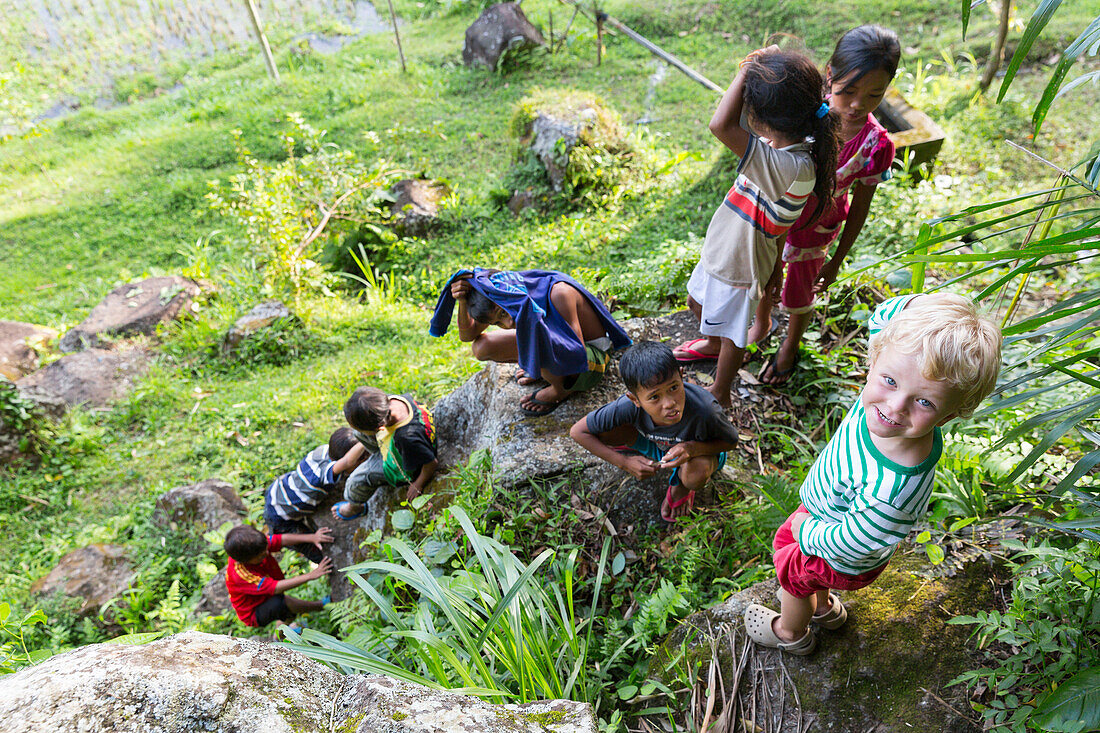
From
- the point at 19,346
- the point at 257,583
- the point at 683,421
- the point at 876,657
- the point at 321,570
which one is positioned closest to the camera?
the point at 876,657

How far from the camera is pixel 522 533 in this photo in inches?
103

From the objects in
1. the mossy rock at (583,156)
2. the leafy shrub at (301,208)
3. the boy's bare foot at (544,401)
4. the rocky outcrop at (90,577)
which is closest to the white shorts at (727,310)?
the boy's bare foot at (544,401)

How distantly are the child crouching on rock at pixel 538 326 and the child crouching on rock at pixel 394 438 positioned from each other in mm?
515

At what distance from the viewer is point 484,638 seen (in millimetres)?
1791

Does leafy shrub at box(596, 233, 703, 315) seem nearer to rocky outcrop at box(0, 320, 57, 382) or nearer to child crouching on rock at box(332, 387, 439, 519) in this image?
child crouching on rock at box(332, 387, 439, 519)

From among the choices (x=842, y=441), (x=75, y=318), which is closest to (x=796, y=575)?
(x=842, y=441)

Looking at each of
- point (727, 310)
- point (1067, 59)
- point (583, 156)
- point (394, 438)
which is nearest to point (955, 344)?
point (1067, 59)

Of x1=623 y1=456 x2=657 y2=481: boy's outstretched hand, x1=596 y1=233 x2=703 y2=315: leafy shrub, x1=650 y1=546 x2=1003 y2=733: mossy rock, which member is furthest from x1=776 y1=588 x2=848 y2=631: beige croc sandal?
x1=596 y1=233 x2=703 y2=315: leafy shrub

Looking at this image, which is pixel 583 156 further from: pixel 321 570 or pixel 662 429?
pixel 321 570

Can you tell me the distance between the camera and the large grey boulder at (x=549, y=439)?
2.66 m

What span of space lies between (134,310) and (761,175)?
6565 mm

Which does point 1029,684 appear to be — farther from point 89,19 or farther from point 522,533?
point 89,19

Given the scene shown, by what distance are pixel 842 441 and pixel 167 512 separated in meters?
4.52

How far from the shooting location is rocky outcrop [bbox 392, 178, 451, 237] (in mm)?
6652
